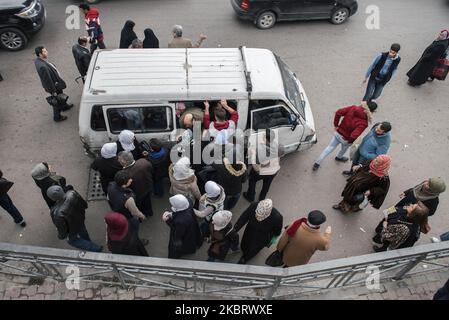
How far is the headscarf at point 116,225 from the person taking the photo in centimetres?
479

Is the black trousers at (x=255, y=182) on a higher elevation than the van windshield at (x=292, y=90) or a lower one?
lower

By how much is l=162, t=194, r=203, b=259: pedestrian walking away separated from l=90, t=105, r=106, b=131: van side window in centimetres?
225

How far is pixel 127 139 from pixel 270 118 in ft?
8.59

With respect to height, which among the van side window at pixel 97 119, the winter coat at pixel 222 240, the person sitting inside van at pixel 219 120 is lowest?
the winter coat at pixel 222 240

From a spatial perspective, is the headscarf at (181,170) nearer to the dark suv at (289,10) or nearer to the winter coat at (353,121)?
the winter coat at (353,121)

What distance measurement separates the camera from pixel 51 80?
7.85 m

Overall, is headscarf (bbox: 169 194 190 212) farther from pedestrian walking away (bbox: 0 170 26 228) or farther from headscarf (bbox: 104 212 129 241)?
pedestrian walking away (bbox: 0 170 26 228)

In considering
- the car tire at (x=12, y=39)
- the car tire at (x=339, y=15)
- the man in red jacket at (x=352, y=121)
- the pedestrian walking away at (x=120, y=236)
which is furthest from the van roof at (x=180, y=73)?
the car tire at (x=339, y=15)

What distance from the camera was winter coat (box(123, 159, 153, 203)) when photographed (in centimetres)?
577

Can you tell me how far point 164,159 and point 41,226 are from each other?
2569mm

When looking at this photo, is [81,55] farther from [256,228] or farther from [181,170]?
[256,228]

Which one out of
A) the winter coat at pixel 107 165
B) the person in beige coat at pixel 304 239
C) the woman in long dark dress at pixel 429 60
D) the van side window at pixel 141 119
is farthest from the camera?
the woman in long dark dress at pixel 429 60

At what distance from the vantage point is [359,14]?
12578 millimetres

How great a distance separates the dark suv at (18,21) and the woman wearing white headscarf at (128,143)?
19.8ft
